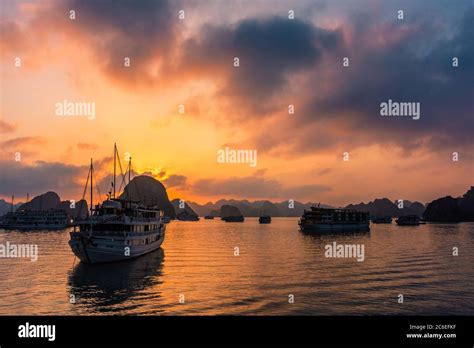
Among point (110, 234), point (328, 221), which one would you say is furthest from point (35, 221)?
point (110, 234)

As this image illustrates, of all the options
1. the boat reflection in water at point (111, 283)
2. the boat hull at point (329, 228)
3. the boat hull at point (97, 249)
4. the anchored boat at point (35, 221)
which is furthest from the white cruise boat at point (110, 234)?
the anchored boat at point (35, 221)

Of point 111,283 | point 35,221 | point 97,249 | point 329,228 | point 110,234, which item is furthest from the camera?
point 35,221

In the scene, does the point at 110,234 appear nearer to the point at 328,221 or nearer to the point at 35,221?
the point at 328,221

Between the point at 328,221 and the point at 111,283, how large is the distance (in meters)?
124

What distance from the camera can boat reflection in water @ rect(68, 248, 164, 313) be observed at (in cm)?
3105

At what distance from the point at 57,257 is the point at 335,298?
A: 1893 inches

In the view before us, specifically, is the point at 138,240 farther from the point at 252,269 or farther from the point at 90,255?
the point at 252,269

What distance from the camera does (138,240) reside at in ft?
196

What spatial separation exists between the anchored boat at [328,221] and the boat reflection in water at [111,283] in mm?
102116

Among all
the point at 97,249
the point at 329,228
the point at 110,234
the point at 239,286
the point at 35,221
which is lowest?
the point at 329,228

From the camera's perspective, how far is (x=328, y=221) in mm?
152875

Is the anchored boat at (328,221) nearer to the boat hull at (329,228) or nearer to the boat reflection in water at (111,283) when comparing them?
the boat hull at (329,228)
